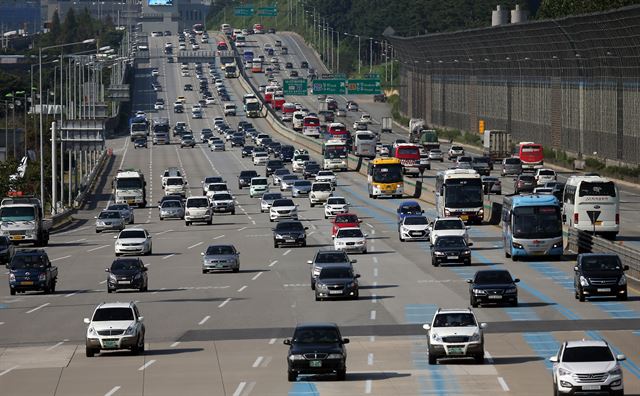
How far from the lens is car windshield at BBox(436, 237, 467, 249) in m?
67.3

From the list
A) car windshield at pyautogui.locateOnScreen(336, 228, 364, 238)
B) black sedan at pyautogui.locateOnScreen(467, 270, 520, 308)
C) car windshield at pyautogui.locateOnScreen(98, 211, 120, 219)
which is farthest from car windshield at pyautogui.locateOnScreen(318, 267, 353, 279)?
car windshield at pyautogui.locateOnScreen(98, 211, 120, 219)

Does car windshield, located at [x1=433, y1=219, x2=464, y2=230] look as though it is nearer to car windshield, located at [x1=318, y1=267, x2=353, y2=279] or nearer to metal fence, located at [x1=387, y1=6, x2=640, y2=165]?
car windshield, located at [x1=318, y1=267, x2=353, y2=279]

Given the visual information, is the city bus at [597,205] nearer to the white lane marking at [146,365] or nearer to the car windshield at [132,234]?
the car windshield at [132,234]

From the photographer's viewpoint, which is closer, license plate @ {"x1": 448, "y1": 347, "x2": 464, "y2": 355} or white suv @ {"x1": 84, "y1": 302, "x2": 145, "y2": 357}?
license plate @ {"x1": 448, "y1": 347, "x2": 464, "y2": 355}

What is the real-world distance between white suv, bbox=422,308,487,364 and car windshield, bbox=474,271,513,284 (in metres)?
12.6

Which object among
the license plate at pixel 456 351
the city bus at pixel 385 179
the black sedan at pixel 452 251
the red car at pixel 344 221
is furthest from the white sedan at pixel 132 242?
the license plate at pixel 456 351

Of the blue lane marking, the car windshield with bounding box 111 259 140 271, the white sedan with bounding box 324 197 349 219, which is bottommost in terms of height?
the white sedan with bounding box 324 197 349 219

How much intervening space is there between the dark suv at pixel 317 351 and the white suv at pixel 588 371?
590 cm

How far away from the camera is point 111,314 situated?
141 ft

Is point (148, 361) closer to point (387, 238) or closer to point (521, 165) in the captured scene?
point (387, 238)

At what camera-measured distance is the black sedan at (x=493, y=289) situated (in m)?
52.0

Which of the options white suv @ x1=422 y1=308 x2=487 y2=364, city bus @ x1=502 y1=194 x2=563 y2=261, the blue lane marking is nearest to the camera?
the blue lane marking

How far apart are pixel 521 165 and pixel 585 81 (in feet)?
36.8

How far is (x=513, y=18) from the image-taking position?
629 ft
